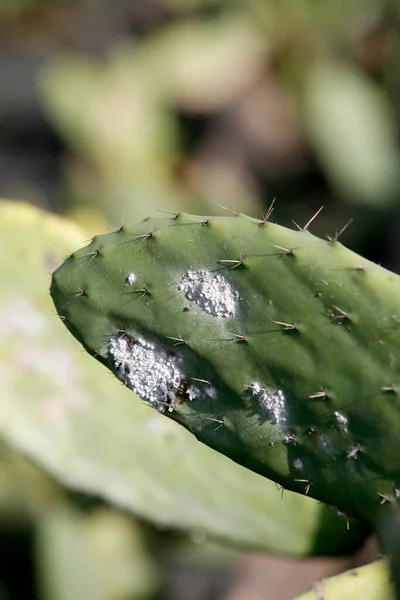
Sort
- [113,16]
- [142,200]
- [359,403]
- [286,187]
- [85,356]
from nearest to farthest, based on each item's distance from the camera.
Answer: [359,403] → [85,356] → [142,200] → [286,187] → [113,16]

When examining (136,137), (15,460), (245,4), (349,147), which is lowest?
(15,460)

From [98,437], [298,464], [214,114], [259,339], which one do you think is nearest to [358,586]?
[298,464]

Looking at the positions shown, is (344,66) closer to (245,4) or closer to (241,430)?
(245,4)

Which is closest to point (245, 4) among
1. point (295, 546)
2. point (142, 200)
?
point (142, 200)

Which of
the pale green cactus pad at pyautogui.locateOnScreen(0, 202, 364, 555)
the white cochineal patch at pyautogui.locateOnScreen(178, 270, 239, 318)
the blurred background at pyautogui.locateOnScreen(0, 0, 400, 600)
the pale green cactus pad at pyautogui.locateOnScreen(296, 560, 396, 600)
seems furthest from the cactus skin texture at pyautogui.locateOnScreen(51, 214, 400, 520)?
the blurred background at pyautogui.locateOnScreen(0, 0, 400, 600)

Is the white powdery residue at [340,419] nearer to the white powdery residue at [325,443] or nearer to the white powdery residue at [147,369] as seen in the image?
the white powdery residue at [325,443]

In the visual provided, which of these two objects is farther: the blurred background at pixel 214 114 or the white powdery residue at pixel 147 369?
the blurred background at pixel 214 114

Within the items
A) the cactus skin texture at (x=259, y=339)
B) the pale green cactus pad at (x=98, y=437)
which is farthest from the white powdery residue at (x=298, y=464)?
the pale green cactus pad at (x=98, y=437)
